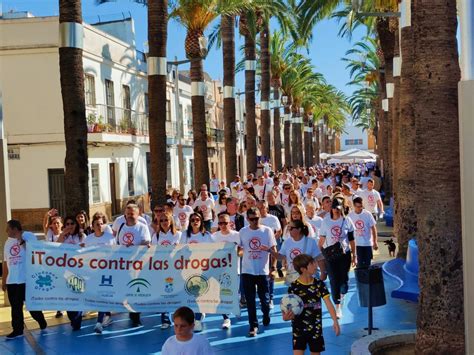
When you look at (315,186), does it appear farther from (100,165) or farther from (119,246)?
(100,165)

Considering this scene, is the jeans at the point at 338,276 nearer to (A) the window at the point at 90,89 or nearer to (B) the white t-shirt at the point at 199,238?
(B) the white t-shirt at the point at 199,238

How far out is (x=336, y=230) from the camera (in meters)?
9.91

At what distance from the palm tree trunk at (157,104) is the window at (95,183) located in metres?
13.0

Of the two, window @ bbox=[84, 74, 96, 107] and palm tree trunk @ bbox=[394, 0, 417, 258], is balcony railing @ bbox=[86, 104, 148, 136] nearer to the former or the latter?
window @ bbox=[84, 74, 96, 107]

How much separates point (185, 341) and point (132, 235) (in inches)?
185

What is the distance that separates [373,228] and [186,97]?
3446cm

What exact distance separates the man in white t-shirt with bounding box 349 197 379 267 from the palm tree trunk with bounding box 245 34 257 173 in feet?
60.8

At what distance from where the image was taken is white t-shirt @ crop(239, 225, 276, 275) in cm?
878

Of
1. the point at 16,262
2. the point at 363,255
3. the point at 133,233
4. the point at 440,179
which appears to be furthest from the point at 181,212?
the point at 440,179

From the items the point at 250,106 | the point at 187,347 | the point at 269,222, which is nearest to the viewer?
the point at 187,347

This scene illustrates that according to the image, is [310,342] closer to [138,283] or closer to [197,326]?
[197,326]

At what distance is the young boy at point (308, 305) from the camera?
253 inches

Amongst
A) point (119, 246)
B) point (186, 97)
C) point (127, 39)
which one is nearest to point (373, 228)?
point (119, 246)

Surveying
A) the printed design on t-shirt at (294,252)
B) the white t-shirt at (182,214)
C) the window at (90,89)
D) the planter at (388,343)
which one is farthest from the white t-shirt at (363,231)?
the window at (90,89)
